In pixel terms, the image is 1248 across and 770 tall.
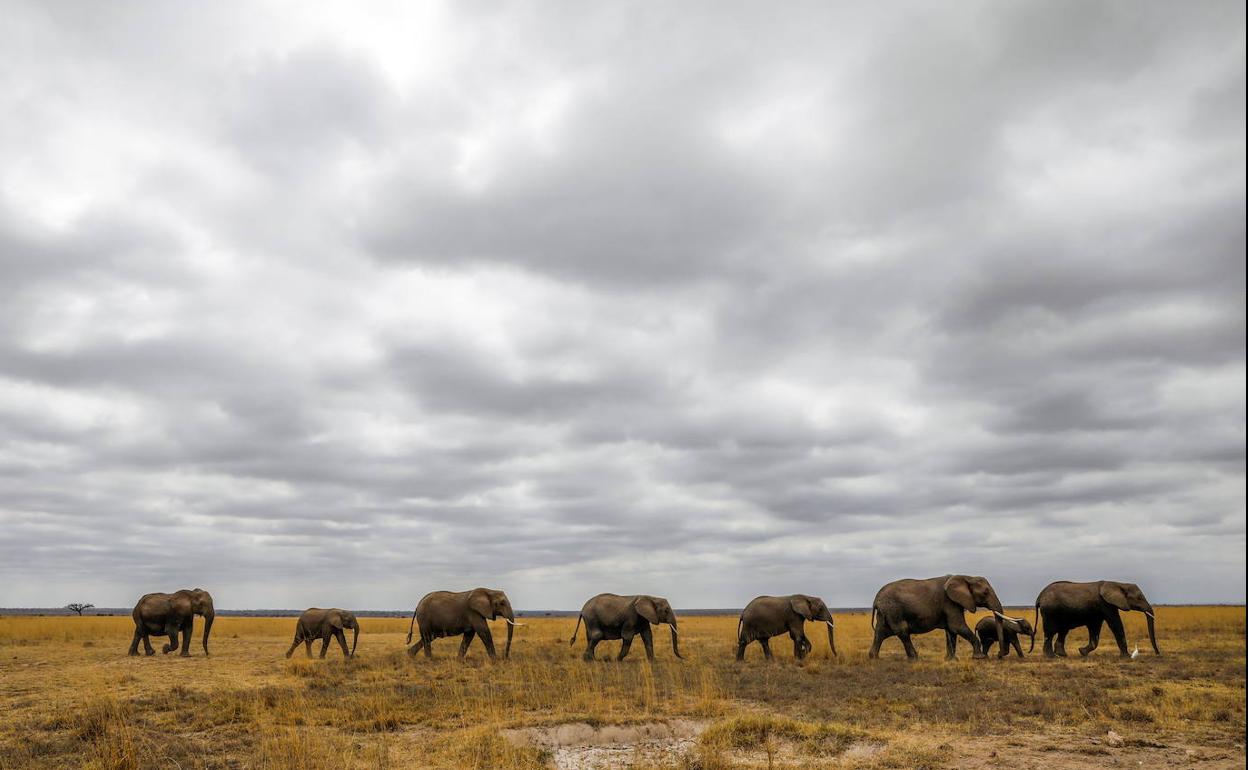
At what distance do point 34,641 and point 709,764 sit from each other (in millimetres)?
42685

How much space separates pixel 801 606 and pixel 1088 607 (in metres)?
9.39

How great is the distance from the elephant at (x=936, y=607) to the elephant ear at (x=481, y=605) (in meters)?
13.2

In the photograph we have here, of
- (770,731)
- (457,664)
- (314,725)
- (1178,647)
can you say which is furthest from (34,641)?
(1178,647)

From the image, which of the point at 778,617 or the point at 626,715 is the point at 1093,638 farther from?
the point at 626,715

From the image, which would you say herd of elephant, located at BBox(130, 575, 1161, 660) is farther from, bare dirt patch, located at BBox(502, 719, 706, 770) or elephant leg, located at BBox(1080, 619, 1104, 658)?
bare dirt patch, located at BBox(502, 719, 706, 770)

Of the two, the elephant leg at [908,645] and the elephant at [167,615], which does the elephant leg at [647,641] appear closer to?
the elephant leg at [908,645]

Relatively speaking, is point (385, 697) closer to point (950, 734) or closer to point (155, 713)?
point (155, 713)

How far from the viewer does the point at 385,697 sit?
748 inches

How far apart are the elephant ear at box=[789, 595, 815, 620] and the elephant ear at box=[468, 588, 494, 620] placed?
34.9 ft

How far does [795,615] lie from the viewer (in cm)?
3080

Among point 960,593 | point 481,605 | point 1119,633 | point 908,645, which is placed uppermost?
point 960,593

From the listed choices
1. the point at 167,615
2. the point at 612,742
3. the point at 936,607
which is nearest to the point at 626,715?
the point at 612,742

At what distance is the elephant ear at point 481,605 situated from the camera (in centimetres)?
3117

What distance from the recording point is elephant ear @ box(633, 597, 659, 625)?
3034cm
